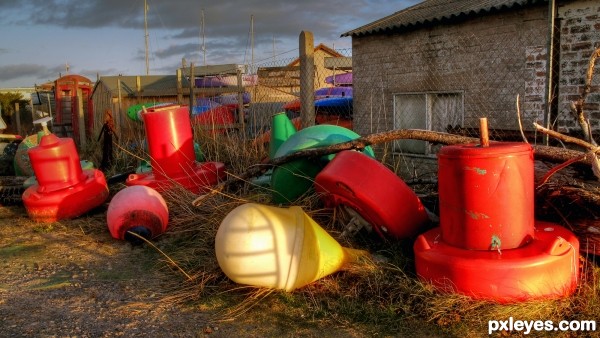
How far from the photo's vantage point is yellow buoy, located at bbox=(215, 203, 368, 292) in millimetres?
3475

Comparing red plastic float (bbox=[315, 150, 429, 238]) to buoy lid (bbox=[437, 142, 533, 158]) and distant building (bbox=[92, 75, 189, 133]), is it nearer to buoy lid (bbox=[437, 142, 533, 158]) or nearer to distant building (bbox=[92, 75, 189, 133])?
buoy lid (bbox=[437, 142, 533, 158])

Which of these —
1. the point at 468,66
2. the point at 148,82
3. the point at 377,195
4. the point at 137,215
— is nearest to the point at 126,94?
the point at 148,82

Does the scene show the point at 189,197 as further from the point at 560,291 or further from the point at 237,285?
the point at 560,291

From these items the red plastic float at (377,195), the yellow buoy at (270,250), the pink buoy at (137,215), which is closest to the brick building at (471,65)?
the red plastic float at (377,195)

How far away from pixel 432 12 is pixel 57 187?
636 centimetres

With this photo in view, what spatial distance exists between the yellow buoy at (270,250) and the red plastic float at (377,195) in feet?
1.58

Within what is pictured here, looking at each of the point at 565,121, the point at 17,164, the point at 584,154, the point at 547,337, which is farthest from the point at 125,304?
the point at 17,164

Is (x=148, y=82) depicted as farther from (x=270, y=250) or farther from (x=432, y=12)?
(x=270, y=250)

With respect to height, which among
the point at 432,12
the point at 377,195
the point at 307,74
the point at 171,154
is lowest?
the point at 377,195

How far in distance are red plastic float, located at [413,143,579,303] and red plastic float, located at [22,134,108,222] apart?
14.5 feet

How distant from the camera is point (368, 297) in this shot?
11.4ft

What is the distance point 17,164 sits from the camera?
966cm

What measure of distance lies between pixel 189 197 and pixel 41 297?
2012 mm

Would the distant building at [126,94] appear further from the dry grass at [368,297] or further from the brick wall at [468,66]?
the dry grass at [368,297]
